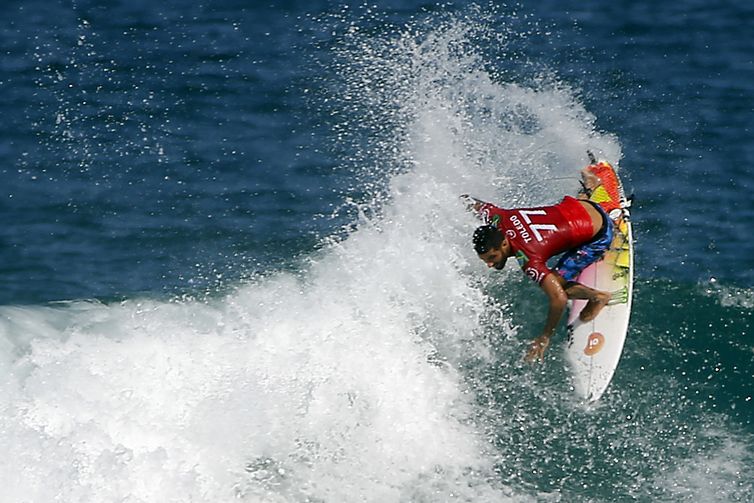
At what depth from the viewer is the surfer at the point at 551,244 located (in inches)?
455

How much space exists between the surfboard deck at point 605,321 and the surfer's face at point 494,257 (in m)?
1.52

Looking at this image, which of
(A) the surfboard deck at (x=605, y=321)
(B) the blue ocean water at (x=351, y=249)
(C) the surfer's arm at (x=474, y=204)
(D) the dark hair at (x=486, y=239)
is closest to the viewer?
(D) the dark hair at (x=486, y=239)

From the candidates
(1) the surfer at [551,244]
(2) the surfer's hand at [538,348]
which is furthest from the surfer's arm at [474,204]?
(2) the surfer's hand at [538,348]

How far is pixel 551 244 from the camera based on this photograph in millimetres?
11969

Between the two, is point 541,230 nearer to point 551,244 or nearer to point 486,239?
point 551,244

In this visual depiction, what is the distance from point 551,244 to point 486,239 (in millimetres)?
803

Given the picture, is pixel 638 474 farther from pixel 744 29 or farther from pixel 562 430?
pixel 744 29

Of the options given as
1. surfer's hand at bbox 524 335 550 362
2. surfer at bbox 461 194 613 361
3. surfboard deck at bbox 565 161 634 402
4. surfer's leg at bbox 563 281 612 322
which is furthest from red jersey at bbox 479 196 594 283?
surfboard deck at bbox 565 161 634 402

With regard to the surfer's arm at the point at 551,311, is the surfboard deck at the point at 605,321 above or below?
below

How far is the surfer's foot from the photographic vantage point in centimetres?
1257

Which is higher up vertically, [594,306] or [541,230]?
[541,230]

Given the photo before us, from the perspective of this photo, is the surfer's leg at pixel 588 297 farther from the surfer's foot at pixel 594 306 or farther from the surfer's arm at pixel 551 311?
the surfer's arm at pixel 551 311

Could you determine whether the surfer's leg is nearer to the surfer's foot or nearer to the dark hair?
the surfer's foot

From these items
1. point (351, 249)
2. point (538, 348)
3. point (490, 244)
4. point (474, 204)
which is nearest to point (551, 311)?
point (538, 348)
